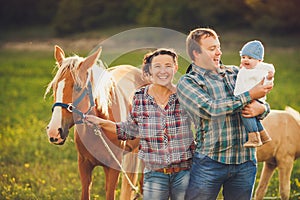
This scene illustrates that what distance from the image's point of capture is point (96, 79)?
519 cm

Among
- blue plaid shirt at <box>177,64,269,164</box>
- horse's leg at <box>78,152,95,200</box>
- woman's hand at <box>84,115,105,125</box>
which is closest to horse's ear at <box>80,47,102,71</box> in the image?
woman's hand at <box>84,115,105,125</box>

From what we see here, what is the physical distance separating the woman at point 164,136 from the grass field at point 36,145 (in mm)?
1112

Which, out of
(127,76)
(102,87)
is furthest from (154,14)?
(102,87)

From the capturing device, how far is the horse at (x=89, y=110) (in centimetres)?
480

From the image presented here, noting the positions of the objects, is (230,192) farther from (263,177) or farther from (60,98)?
(263,177)

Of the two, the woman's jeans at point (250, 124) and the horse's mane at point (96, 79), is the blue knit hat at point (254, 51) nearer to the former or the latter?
the woman's jeans at point (250, 124)

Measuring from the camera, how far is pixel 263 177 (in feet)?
20.6

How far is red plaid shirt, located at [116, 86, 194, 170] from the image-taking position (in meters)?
4.21

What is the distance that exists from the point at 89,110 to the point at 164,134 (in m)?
1.04

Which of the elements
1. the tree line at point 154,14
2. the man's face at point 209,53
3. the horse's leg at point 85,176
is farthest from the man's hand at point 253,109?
the tree line at point 154,14

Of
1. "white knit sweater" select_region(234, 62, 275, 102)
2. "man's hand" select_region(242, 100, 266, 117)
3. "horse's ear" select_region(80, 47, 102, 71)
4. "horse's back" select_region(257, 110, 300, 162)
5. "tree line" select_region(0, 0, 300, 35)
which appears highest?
"tree line" select_region(0, 0, 300, 35)

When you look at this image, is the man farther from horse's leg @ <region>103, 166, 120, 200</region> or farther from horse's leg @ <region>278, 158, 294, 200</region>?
horse's leg @ <region>278, 158, 294, 200</region>

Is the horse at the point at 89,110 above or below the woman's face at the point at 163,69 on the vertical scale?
below

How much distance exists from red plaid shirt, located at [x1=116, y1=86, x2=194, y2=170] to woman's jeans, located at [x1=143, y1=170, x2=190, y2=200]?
0.22ft
